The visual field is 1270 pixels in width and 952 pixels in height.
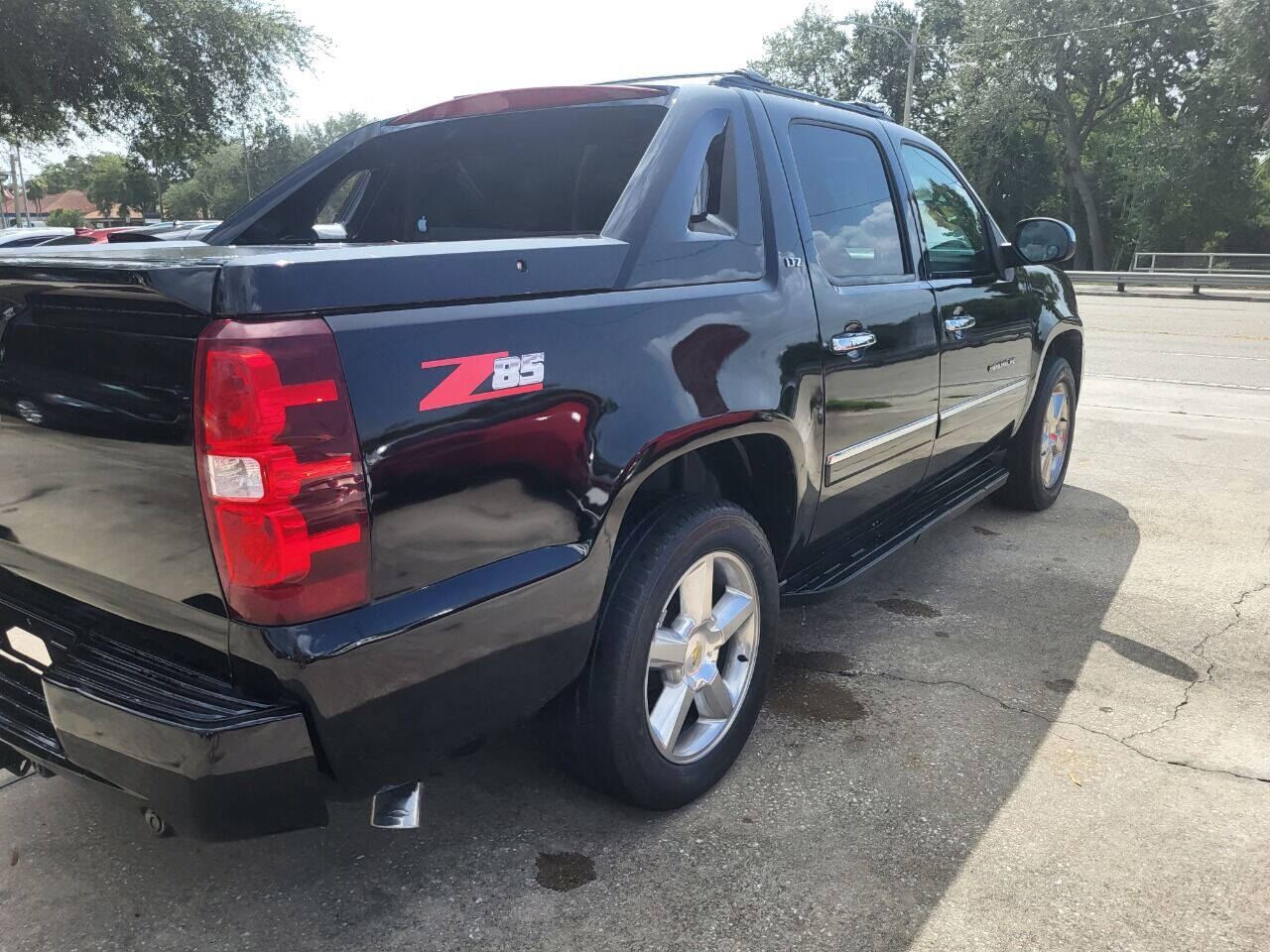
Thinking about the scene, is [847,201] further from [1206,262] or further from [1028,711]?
[1206,262]

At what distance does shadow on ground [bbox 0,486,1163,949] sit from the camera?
2.18m

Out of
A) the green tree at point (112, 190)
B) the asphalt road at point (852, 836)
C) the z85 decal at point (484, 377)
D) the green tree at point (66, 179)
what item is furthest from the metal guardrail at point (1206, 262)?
the green tree at point (66, 179)

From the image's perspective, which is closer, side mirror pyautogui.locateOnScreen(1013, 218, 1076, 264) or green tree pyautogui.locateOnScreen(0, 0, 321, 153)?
side mirror pyautogui.locateOnScreen(1013, 218, 1076, 264)

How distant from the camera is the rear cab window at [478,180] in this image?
2.88m

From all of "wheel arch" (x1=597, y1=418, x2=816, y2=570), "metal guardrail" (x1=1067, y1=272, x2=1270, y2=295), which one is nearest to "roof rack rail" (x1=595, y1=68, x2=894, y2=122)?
"wheel arch" (x1=597, y1=418, x2=816, y2=570)

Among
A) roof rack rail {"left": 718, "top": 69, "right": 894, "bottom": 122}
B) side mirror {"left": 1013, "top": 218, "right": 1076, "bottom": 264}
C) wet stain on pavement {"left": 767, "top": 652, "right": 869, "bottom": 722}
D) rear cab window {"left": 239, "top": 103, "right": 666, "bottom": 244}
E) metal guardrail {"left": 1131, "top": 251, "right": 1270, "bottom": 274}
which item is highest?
roof rack rail {"left": 718, "top": 69, "right": 894, "bottom": 122}

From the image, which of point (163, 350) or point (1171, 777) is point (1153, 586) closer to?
point (1171, 777)

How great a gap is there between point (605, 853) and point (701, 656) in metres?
0.54

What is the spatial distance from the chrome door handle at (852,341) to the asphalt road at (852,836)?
1.11 m

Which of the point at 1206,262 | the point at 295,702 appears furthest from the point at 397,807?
the point at 1206,262

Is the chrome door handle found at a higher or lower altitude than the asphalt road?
higher

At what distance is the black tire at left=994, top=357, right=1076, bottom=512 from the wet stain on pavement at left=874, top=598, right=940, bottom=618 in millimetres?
1331

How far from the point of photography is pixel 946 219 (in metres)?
4.02

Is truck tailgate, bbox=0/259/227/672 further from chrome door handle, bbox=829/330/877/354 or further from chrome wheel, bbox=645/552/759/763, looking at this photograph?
chrome door handle, bbox=829/330/877/354
